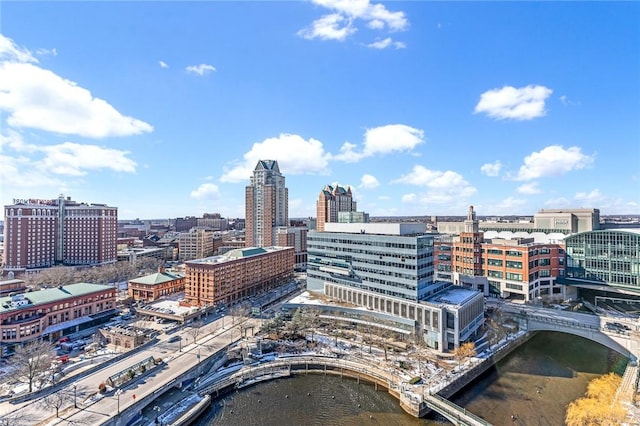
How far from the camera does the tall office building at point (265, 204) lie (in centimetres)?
13562

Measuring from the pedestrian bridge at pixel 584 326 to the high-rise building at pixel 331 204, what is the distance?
85.6 metres

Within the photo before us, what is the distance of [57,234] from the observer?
114m

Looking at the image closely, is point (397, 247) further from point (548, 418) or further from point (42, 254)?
point (42, 254)

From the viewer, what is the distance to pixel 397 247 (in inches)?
2329

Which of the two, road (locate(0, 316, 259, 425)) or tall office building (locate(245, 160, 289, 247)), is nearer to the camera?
road (locate(0, 316, 259, 425))

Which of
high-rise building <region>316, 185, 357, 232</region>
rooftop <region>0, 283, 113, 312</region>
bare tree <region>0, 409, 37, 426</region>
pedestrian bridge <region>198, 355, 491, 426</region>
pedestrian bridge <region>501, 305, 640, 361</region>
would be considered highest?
high-rise building <region>316, 185, 357, 232</region>

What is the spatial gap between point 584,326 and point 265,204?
10795cm

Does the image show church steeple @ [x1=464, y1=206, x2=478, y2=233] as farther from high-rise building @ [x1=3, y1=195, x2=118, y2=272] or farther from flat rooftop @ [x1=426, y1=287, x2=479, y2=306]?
high-rise building @ [x1=3, y1=195, x2=118, y2=272]

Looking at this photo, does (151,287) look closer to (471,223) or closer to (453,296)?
(453,296)

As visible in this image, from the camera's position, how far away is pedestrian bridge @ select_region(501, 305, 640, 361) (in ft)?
162

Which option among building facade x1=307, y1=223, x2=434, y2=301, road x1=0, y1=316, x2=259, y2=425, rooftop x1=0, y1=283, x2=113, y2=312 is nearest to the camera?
road x1=0, y1=316, x2=259, y2=425

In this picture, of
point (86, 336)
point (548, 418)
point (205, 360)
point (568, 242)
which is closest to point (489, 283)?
point (568, 242)

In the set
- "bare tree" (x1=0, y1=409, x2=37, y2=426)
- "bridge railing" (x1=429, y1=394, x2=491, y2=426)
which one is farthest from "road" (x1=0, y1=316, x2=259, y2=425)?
"bridge railing" (x1=429, y1=394, x2=491, y2=426)

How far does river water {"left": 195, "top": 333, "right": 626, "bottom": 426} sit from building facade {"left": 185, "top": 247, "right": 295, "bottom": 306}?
33.8 metres
